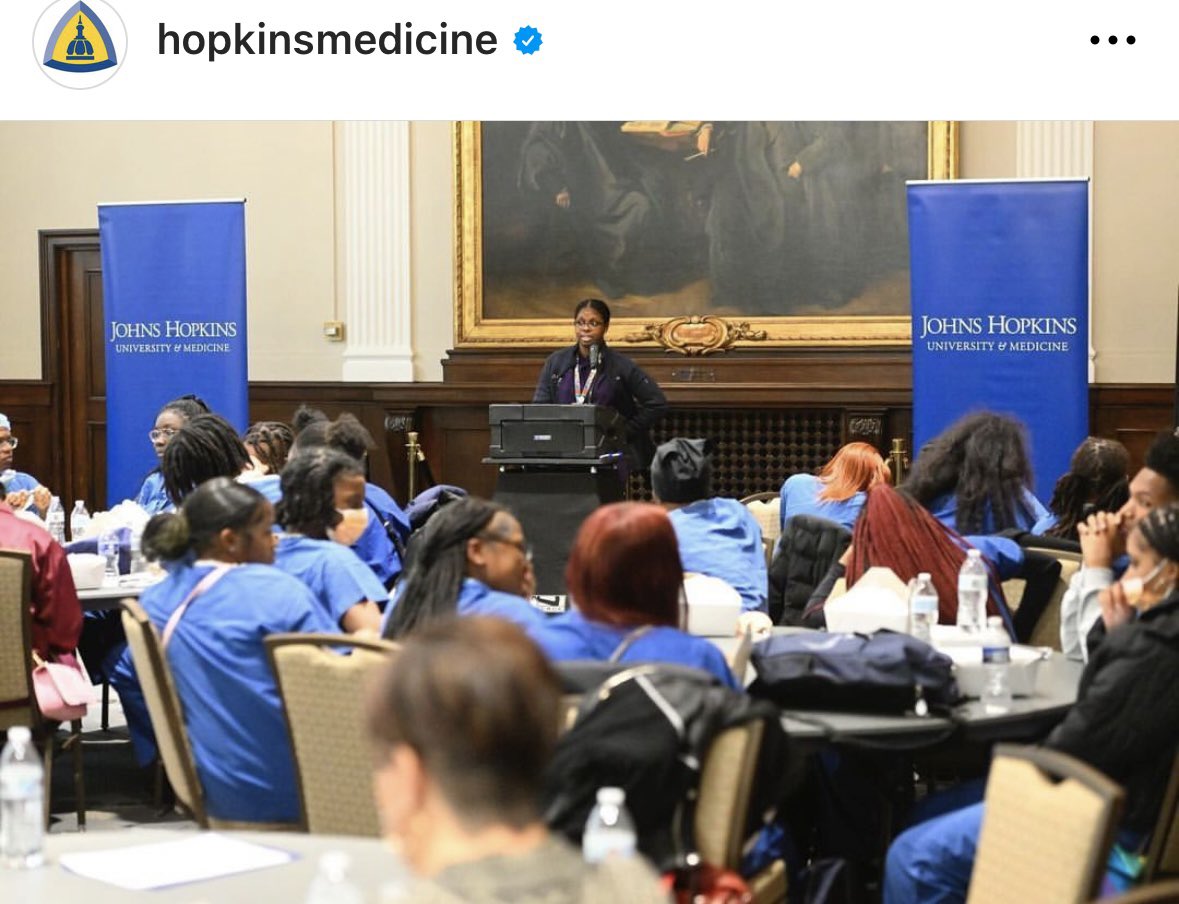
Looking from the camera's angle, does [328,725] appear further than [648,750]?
Yes

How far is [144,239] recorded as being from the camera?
979cm

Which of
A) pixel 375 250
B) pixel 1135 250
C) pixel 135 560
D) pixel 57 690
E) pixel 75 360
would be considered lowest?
pixel 57 690

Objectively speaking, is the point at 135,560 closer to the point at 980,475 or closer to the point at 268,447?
the point at 268,447

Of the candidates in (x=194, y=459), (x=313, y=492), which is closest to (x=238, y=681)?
(x=313, y=492)

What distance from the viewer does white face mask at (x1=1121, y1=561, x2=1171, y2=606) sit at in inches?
148

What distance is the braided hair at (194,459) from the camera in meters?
6.33

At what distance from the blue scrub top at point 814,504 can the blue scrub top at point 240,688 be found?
2.74m

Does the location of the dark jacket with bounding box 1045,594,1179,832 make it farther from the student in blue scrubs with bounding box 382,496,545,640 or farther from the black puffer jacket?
the black puffer jacket

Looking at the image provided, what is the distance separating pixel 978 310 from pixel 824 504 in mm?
2281

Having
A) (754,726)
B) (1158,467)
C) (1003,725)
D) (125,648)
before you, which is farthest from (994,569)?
(125,648)

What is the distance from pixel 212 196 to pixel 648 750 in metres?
10.2

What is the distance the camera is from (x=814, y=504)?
6699 mm
